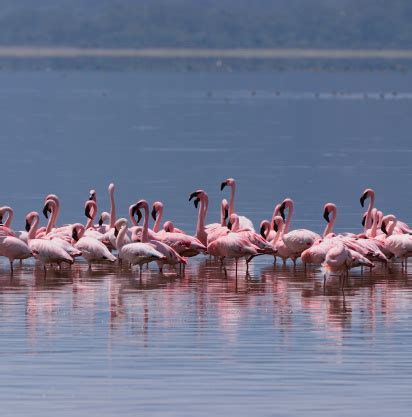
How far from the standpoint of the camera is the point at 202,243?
2569cm

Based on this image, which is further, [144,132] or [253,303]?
[144,132]

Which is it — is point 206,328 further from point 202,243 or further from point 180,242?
point 202,243

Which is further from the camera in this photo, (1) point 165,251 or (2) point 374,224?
(2) point 374,224

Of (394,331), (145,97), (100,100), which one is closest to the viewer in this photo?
(394,331)

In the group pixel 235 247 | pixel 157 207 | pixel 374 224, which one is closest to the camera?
pixel 235 247

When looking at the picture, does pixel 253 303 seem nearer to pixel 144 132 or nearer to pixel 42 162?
pixel 42 162

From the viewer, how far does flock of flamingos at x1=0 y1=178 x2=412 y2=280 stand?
75.5 feet

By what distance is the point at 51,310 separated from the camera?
66.4 feet

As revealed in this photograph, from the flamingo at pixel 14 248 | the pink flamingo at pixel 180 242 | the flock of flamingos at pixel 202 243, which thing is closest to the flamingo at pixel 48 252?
the flock of flamingos at pixel 202 243

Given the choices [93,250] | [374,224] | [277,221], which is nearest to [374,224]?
[374,224]

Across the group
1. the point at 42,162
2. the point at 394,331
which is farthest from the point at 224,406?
the point at 42,162

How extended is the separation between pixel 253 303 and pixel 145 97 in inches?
4108

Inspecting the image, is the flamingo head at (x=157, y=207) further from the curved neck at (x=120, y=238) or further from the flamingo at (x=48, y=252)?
the flamingo at (x=48, y=252)

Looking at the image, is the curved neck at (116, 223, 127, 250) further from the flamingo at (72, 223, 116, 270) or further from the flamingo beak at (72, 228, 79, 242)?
the flamingo beak at (72, 228, 79, 242)
